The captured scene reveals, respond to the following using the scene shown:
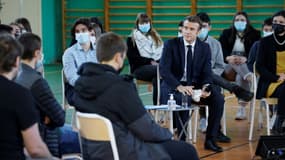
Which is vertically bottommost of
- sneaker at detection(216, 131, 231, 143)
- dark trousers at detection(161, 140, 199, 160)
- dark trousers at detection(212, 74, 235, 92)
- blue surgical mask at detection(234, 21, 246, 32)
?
sneaker at detection(216, 131, 231, 143)

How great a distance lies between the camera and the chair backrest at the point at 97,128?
3.30 meters

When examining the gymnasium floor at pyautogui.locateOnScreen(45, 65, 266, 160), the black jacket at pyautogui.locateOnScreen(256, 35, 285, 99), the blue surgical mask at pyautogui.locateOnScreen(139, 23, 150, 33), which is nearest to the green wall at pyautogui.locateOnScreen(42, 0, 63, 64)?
the gymnasium floor at pyautogui.locateOnScreen(45, 65, 266, 160)

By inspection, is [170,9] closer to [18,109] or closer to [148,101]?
[148,101]

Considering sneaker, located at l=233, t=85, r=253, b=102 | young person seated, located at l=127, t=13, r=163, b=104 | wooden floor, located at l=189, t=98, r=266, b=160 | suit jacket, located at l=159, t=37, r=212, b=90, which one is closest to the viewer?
wooden floor, located at l=189, t=98, r=266, b=160

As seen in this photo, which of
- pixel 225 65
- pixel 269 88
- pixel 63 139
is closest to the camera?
pixel 63 139

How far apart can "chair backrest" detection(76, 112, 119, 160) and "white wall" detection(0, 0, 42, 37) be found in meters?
11.3

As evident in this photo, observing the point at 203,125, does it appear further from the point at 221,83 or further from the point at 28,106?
the point at 28,106

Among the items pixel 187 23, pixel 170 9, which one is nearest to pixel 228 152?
pixel 187 23

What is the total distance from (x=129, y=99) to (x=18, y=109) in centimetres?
76

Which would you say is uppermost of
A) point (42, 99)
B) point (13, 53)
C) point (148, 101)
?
point (13, 53)

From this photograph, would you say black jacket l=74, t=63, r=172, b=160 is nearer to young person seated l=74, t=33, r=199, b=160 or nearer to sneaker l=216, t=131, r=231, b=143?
young person seated l=74, t=33, r=199, b=160

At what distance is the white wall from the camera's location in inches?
562

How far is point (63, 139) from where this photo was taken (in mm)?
→ 4059

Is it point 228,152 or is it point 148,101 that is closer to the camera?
point 228,152
